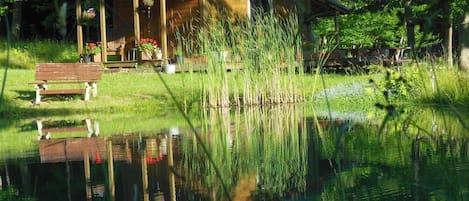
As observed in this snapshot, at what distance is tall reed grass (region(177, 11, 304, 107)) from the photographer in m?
12.0

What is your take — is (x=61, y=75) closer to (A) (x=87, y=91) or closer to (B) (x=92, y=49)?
(A) (x=87, y=91)

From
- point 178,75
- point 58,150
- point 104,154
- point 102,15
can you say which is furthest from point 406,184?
point 102,15

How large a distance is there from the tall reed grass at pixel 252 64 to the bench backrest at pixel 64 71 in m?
3.00

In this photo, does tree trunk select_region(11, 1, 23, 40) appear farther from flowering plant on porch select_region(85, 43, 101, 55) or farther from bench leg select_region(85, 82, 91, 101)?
bench leg select_region(85, 82, 91, 101)

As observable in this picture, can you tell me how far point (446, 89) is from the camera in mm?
10875

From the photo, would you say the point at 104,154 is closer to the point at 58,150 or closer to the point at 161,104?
the point at 58,150

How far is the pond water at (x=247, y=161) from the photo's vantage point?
431cm

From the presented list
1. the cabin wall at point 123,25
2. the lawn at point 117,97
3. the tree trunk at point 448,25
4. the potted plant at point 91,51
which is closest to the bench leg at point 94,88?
the lawn at point 117,97

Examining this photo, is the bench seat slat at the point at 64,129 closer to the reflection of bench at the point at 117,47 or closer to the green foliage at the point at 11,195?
the green foliage at the point at 11,195

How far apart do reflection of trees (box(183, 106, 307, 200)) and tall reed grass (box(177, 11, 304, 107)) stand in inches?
76.7

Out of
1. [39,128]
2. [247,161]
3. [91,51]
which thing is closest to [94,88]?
[39,128]

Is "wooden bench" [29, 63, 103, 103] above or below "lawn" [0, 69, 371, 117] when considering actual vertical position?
above

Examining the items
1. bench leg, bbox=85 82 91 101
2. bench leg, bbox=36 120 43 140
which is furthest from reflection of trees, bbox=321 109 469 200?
bench leg, bbox=85 82 91 101

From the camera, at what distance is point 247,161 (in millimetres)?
5812
